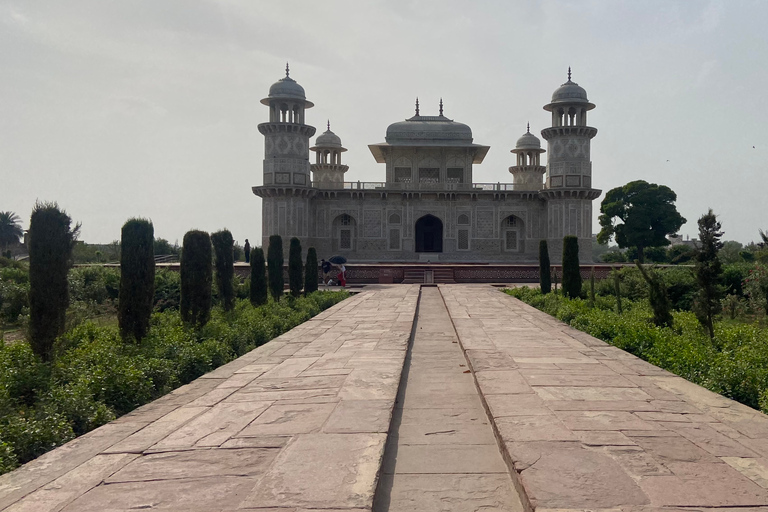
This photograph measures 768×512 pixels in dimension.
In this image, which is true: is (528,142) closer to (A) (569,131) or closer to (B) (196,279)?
(A) (569,131)

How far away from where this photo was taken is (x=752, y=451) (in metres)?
2.96

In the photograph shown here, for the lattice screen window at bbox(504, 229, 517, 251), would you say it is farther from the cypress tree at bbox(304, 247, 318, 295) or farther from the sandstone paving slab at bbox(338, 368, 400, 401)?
the sandstone paving slab at bbox(338, 368, 400, 401)

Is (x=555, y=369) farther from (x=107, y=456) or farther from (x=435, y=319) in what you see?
(x=435, y=319)

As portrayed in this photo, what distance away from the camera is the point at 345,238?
3006cm

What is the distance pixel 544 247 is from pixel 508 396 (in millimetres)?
12116

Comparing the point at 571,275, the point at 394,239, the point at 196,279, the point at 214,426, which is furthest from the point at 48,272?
the point at 394,239

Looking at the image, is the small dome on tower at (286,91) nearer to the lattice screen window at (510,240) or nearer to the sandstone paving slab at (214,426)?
the lattice screen window at (510,240)

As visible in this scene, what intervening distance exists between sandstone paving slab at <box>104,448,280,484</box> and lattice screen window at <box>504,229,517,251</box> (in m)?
27.7

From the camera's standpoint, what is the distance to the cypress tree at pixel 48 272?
596 cm

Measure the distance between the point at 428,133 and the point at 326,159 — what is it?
634 cm

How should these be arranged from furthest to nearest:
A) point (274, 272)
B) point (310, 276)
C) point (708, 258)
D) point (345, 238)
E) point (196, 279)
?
1. point (345, 238)
2. point (310, 276)
3. point (274, 272)
4. point (196, 279)
5. point (708, 258)

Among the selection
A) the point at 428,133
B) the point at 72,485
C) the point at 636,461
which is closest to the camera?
the point at 72,485

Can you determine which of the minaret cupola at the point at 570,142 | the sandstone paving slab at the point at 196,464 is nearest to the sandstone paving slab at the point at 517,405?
the sandstone paving slab at the point at 196,464

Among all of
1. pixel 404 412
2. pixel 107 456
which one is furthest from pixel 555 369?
pixel 107 456
